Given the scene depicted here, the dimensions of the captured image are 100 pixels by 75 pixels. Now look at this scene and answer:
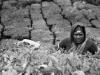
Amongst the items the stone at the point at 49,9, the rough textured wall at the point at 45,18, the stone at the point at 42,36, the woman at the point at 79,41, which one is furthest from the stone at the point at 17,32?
the woman at the point at 79,41

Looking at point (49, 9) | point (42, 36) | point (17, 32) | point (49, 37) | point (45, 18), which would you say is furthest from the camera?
point (49, 9)

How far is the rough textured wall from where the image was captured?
839 centimetres

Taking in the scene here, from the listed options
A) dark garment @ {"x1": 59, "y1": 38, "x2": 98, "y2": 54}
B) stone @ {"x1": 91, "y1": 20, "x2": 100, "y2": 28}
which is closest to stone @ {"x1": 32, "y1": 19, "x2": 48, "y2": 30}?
stone @ {"x1": 91, "y1": 20, "x2": 100, "y2": 28}

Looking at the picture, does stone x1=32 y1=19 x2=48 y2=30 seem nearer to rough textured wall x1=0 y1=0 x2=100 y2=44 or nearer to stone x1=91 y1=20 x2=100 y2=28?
rough textured wall x1=0 y1=0 x2=100 y2=44

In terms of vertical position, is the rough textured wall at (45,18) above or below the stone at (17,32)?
above

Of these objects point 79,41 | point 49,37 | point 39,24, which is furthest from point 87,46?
point 39,24

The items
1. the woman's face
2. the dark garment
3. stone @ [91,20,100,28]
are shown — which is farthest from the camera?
stone @ [91,20,100,28]

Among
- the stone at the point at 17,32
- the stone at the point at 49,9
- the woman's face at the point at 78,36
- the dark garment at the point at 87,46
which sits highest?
the woman's face at the point at 78,36

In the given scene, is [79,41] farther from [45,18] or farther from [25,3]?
[25,3]

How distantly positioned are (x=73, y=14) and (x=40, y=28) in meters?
1.55

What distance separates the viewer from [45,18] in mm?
9688

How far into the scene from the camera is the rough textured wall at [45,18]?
27.5ft

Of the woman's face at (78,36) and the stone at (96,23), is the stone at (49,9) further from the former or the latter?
the woman's face at (78,36)

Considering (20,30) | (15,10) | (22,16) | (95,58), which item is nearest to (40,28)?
(20,30)
